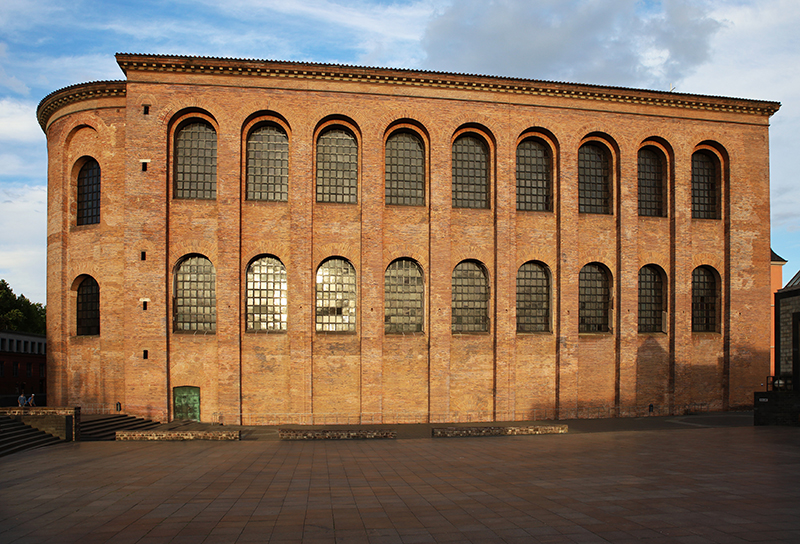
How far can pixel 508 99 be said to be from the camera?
77.8ft

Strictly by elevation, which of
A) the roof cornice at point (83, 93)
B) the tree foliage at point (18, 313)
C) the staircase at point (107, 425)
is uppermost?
the roof cornice at point (83, 93)

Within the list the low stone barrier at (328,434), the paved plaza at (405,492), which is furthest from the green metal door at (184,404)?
the low stone barrier at (328,434)

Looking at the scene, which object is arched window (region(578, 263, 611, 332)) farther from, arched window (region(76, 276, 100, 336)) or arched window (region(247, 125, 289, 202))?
arched window (region(76, 276, 100, 336))

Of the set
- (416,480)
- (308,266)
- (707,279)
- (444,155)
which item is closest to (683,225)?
(707,279)

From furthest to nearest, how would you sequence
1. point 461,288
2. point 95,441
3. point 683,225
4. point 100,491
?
point 683,225, point 461,288, point 95,441, point 100,491

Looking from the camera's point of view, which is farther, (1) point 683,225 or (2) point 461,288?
(1) point 683,225

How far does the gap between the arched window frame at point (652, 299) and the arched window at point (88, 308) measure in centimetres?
2641

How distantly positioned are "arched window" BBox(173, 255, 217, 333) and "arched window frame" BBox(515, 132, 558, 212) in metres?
15.0

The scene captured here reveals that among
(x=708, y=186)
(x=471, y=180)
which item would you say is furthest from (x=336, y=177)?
(x=708, y=186)

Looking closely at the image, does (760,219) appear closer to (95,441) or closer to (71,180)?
(95,441)

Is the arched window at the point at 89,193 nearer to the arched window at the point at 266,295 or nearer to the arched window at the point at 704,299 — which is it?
the arched window at the point at 266,295

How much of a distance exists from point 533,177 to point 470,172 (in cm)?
330

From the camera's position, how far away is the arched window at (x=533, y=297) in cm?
2384

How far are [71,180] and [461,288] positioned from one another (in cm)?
1926
